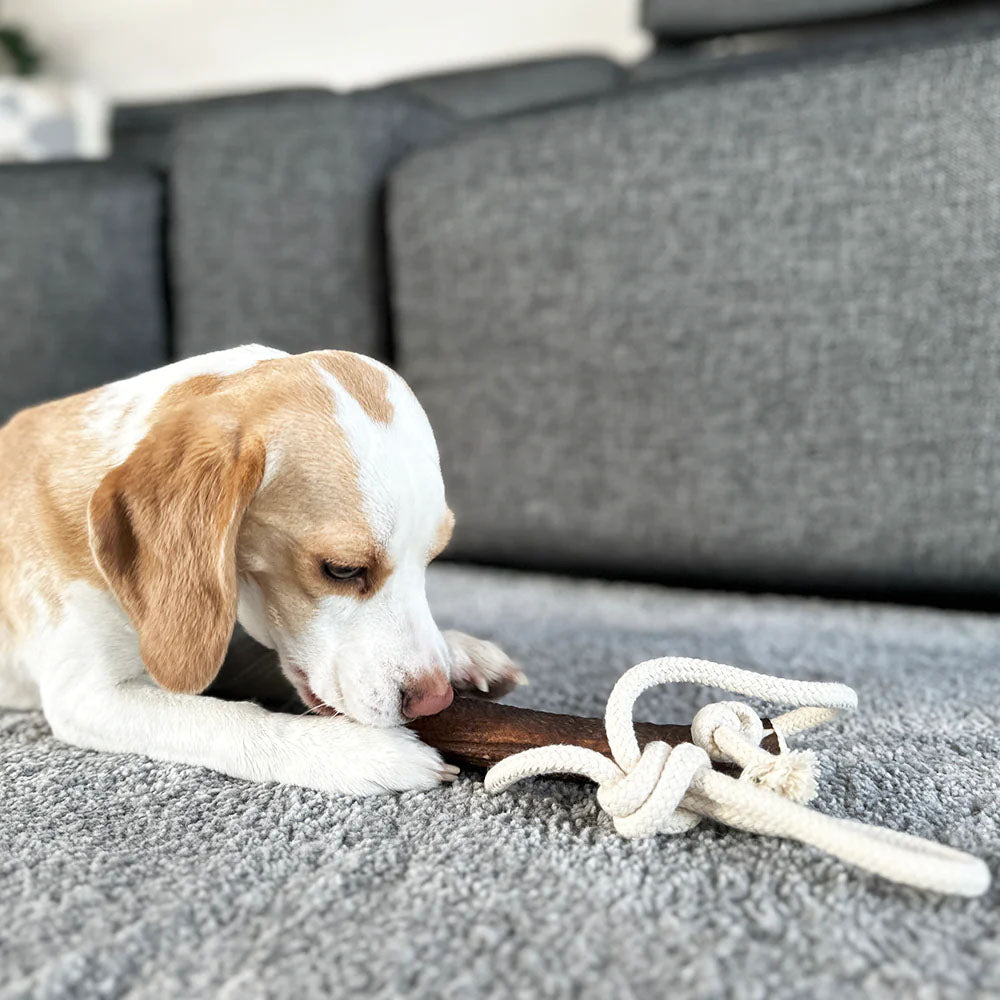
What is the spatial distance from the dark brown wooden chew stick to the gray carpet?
0.13 feet

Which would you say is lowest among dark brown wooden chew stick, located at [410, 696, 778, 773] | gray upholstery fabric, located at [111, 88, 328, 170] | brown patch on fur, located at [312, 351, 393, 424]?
dark brown wooden chew stick, located at [410, 696, 778, 773]

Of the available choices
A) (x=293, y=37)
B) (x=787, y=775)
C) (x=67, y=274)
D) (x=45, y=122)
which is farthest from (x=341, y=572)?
(x=293, y=37)

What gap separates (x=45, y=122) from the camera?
367cm

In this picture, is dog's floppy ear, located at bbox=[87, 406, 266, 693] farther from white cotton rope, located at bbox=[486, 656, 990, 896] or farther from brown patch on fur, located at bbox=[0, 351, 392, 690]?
white cotton rope, located at bbox=[486, 656, 990, 896]

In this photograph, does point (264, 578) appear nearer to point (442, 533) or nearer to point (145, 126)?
point (442, 533)

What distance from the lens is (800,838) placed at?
75cm

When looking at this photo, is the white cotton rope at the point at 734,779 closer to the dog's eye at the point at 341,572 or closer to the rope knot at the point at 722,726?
the rope knot at the point at 722,726

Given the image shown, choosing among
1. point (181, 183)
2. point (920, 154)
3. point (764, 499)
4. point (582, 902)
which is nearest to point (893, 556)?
point (764, 499)

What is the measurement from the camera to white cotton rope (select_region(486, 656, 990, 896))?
0.70m

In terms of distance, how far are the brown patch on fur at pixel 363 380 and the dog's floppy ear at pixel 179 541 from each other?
0.12 m

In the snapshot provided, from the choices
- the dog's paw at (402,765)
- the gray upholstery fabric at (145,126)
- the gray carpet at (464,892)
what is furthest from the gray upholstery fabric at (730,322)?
the gray upholstery fabric at (145,126)

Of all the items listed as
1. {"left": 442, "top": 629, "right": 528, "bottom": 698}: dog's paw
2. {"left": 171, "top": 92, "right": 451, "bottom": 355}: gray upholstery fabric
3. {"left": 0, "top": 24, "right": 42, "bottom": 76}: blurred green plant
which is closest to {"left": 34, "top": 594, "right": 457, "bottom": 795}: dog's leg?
{"left": 442, "top": 629, "right": 528, "bottom": 698}: dog's paw

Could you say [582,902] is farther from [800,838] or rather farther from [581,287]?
[581,287]

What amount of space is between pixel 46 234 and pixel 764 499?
183cm
